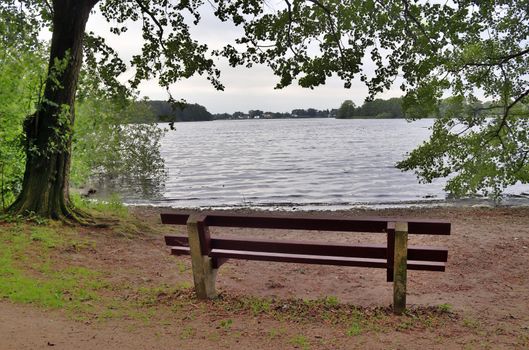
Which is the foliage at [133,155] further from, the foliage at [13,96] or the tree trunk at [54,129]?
the tree trunk at [54,129]

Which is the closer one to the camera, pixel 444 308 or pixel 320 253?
pixel 320 253

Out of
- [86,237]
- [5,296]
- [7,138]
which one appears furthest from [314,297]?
[7,138]

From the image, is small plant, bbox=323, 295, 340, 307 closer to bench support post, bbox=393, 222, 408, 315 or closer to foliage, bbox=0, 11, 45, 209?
bench support post, bbox=393, 222, 408, 315

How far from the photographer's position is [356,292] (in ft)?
23.1

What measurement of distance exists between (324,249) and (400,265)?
0.81 m

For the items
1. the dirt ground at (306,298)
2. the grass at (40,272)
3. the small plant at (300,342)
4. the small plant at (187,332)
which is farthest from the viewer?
the grass at (40,272)

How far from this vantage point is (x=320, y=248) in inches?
217

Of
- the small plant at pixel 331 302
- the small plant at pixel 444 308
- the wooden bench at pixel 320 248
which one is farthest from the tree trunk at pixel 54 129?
the small plant at pixel 444 308

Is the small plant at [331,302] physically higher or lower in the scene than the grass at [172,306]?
lower

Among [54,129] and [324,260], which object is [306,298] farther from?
[54,129]

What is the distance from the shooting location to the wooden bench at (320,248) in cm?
513

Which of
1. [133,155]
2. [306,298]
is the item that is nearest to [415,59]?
[306,298]

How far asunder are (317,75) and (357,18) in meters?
1.65

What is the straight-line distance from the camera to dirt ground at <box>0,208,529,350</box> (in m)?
4.65
